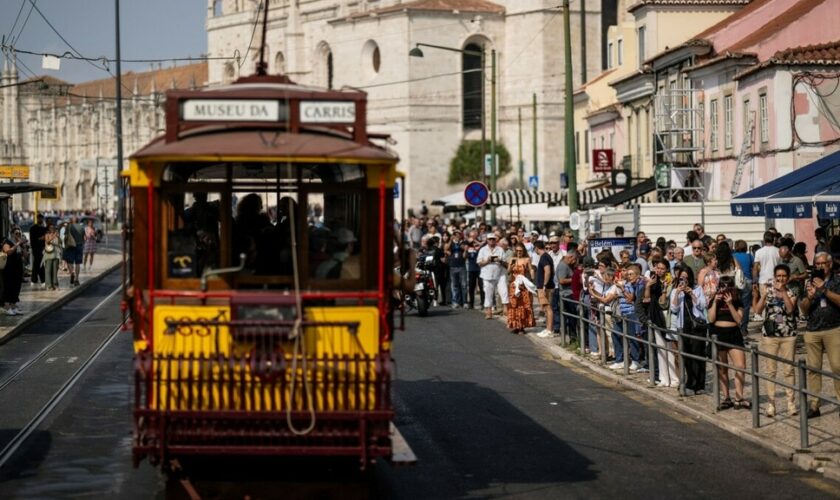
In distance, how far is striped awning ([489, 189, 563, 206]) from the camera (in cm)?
5517

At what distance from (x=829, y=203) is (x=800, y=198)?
700 mm

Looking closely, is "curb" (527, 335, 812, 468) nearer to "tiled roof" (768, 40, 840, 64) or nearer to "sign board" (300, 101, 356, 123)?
"sign board" (300, 101, 356, 123)

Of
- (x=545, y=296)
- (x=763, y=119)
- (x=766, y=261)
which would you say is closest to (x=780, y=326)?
(x=766, y=261)

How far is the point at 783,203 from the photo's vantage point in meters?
22.8

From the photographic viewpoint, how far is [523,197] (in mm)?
57750

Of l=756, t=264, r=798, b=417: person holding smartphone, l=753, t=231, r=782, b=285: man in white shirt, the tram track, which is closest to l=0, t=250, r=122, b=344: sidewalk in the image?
the tram track

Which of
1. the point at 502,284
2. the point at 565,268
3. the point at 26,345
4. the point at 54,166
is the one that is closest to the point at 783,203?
the point at 565,268

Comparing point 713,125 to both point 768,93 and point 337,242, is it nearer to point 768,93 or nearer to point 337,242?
point 768,93

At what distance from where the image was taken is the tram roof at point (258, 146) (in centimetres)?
1063

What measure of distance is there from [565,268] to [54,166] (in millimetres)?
174227

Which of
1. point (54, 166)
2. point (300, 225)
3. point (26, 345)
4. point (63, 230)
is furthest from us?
point (54, 166)

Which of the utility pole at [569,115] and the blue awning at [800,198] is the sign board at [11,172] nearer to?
the utility pole at [569,115]

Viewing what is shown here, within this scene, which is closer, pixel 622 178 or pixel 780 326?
pixel 780 326

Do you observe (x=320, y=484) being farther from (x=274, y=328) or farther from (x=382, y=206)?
(x=382, y=206)
